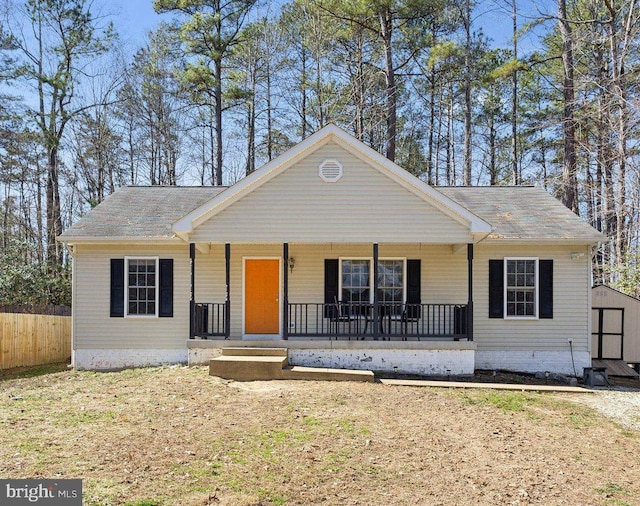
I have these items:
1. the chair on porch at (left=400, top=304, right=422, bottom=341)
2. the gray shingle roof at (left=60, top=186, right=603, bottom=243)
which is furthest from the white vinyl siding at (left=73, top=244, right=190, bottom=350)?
the chair on porch at (left=400, top=304, right=422, bottom=341)

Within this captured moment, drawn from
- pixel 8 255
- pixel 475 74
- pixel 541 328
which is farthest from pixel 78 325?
pixel 475 74

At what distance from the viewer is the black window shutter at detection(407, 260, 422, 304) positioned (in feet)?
38.9

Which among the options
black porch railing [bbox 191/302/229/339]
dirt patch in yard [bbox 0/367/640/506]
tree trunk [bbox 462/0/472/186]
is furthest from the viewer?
tree trunk [bbox 462/0/472/186]

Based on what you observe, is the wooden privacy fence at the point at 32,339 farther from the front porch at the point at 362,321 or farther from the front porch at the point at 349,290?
the front porch at the point at 362,321

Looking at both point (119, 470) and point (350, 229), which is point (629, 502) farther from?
point (350, 229)

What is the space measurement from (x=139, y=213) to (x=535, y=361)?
34.0 ft

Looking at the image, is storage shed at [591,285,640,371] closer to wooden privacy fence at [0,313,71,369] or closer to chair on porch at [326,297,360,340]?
chair on porch at [326,297,360,340]

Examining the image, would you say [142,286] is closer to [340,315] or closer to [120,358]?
[120,358]

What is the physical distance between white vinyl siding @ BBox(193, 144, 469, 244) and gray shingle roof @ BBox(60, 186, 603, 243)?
171 centimetres

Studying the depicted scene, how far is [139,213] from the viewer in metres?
12.7

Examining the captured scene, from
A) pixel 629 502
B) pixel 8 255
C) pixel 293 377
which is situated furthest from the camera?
pixel 8 255

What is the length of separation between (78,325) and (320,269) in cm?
586

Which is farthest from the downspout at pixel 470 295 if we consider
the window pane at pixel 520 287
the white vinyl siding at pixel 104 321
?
the white vinyl siding at pixel 104 321

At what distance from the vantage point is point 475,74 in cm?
2228
